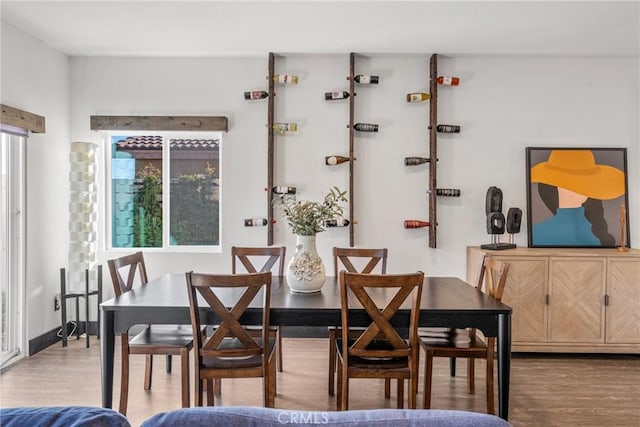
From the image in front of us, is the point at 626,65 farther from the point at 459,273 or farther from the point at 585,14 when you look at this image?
the point at 459,273

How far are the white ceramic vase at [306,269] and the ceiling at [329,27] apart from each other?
1685mm

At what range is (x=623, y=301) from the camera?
3916 mm

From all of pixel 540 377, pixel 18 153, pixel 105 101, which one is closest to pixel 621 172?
pixel 540 377

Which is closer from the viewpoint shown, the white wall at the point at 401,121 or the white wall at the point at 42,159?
the white wall at the point at 42,159

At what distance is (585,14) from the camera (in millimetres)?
3406

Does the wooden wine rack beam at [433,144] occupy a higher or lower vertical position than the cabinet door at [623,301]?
higher

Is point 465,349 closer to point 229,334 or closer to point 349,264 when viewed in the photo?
point 349,264

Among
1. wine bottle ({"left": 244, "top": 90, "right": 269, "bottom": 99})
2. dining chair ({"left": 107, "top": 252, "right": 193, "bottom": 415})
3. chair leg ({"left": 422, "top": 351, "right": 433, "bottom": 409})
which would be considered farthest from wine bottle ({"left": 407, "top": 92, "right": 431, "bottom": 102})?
dining chair ({"left": 107, "top": 252, "right": 193, "bottom": 415})

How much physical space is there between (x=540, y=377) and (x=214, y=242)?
3050mm

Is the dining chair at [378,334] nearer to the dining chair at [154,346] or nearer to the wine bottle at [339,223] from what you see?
the dining chair at [154,346]

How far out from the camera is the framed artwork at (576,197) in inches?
171

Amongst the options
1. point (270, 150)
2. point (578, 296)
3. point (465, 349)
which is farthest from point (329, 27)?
point (578, 296)

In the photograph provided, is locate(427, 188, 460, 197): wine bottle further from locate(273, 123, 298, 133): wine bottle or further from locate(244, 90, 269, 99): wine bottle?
locate(244, 90, 269, 99): wine bottle

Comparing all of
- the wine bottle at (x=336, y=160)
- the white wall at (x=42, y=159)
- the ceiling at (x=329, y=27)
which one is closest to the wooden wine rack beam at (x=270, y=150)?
the ceiling at (x=329, y=27)
